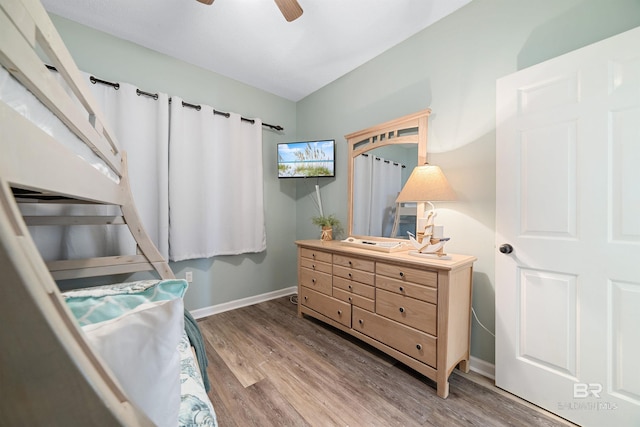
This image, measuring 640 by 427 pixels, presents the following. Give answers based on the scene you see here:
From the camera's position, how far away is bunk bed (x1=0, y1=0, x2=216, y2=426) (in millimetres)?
252

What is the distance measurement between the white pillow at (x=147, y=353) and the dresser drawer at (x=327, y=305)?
1588 mm

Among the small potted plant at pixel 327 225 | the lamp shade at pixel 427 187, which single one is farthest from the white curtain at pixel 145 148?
the lamp shade at pixel 427 187

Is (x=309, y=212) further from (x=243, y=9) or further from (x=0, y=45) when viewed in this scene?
(x=0, y=45)

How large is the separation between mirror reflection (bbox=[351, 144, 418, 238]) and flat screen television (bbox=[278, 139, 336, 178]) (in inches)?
13.3

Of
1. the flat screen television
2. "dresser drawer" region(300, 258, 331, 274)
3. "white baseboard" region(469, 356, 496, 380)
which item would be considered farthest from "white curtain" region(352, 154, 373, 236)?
"white baseboard" region(469, 356, 496, 380)

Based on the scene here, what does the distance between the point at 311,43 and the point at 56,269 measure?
256cm

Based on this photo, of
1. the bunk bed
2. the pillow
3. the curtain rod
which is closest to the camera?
the bunk bed

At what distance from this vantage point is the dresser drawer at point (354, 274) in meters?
1.84

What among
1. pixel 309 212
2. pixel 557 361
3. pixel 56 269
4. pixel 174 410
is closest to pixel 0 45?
pixel 174 410

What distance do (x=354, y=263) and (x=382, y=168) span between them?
957mm

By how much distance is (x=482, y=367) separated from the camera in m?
1.67

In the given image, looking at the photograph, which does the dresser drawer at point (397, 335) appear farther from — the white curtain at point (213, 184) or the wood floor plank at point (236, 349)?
the white curtain at point (213, 184)

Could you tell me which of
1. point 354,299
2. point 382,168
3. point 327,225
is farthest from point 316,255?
point 382,168

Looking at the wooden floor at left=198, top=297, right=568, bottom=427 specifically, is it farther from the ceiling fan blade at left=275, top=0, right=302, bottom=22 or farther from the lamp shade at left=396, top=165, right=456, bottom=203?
the ceiling fan blade at left=275, top=0, right=302, bottom=22
